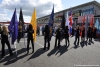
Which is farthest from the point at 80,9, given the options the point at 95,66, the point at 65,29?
the point at 95,66

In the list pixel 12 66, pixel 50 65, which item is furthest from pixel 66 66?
pixel 12 66

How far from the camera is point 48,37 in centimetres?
1180

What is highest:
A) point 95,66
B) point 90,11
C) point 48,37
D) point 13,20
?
point 90,11

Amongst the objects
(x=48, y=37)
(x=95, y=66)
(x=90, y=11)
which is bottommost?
(x=95, y=66)

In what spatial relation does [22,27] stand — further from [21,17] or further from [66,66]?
[66,66]

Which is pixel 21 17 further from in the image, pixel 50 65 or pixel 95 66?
pixel 95 66

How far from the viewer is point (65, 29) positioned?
13.7 metres

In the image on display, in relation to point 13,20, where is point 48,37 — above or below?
below

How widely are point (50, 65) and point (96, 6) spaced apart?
60.7 m

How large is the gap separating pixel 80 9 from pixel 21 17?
6132 centimetres

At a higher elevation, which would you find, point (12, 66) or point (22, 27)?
point (22, 27)

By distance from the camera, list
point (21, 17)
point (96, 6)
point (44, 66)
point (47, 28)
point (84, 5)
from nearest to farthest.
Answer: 1. point (44, 66)
2. point (47, 28)
3. point (21, 17)
4. point (96, 6)
5. point (84, 5)

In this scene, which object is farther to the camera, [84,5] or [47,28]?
[84,5]

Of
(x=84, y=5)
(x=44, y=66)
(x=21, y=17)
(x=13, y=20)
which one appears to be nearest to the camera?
(x=44, y=66)
